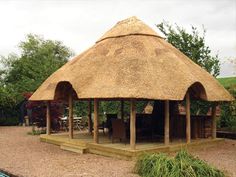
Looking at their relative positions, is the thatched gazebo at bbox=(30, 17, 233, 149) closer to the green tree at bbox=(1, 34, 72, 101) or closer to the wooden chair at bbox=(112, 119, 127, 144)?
the wooden chair at bbox=(112, 119, 127, 144)

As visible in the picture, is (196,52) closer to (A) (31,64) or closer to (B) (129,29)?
(B) (129,29)

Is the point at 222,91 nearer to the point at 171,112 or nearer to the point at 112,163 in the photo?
the point at 171,112

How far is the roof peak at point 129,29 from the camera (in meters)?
18.1

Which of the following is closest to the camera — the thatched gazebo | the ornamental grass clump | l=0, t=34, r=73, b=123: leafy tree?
the ornamental grass clump

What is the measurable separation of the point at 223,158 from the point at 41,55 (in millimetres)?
36729

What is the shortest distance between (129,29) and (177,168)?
9.77 meters

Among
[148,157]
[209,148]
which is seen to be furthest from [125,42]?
[148,157]

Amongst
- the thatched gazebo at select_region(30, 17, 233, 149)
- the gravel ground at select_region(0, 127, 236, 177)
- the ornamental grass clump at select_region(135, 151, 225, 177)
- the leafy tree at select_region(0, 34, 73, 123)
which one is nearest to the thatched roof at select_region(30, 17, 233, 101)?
the thatched gazebo at select_region(30, 17, 233, 149)

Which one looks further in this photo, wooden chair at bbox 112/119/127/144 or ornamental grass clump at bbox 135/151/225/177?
wooden chair at bbox 112/119/127/144

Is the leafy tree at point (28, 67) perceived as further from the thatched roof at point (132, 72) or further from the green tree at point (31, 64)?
the thatched roof at point (132, 72)

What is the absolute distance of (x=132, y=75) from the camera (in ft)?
48.2

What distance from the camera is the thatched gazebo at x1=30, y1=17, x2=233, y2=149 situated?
1438cm

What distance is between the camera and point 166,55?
1680 centimetres

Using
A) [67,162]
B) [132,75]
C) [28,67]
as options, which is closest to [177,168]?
[67,162]
